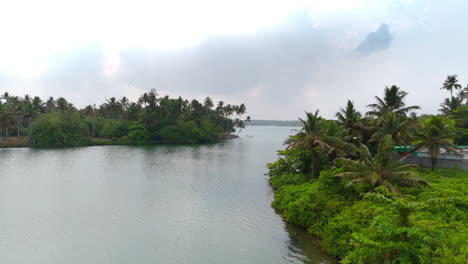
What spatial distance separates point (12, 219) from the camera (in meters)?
19.8

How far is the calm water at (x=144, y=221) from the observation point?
1491 centimetres

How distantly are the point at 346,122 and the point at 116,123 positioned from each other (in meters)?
75.5

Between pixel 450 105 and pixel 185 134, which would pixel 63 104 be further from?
pixel 450 105

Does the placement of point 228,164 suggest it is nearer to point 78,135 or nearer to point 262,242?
point 262,242

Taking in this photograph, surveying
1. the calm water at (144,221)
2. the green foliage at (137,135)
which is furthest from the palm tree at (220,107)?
the calm water at (144,221)

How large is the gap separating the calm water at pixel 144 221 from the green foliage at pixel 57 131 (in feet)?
136

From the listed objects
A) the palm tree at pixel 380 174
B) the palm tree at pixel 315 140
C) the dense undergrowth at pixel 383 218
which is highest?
the palm tree at pixel 315 140

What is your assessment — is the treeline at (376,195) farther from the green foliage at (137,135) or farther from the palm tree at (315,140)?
the green foliage at (137,135)

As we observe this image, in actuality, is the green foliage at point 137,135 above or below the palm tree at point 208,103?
below

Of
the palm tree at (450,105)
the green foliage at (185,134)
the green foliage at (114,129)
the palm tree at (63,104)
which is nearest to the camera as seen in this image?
the palm tree at (450,105)

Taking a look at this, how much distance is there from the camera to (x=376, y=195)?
10648mm

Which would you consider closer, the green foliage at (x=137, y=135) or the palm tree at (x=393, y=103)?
the palm tree at (x=393, y=103)

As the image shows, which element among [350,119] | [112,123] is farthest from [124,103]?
[350,119]

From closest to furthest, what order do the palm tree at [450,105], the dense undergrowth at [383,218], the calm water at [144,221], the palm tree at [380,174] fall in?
1. the dense undergrowth at [383,218]
2. the calm water at [144,221]
3. the palm tree at [380,174]
4. the palm tree at [450,105]
